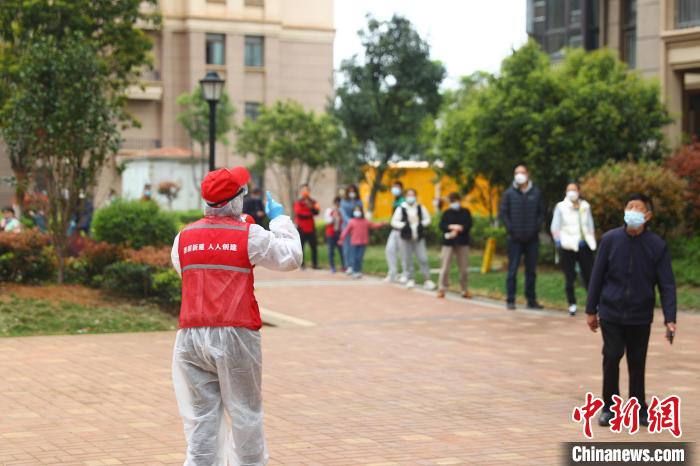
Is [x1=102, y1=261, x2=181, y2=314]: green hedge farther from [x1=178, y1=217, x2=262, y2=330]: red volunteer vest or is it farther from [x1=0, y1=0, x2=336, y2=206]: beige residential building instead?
[x1=0, y1=0, x2=336, y2=206]: beige residential building

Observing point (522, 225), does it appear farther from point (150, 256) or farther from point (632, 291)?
point (632, 291)

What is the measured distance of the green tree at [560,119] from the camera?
22.2m

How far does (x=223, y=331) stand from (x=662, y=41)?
19.1 m

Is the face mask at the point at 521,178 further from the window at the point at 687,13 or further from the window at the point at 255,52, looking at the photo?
the window at the point at 255,52

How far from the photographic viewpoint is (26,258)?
16500 millimetres

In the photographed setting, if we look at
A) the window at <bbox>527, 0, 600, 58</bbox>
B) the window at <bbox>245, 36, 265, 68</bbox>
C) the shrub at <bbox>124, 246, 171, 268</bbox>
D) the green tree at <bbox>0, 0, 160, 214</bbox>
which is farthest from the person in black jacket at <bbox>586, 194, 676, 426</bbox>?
the window at <bbox>245, 36, 265, 68</bbox>

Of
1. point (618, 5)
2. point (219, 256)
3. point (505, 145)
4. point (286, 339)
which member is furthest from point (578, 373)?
point (618, 5)

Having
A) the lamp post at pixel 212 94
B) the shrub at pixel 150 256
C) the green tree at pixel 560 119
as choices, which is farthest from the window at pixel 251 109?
the shrub at pixel 150 256

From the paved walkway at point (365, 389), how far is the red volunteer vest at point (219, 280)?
5.76 ft

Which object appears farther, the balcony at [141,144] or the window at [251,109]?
the window at [251,109]

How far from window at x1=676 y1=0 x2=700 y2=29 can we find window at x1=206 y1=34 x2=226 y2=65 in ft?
115

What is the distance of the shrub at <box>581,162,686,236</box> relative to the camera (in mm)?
19641

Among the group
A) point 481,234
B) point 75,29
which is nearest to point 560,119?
point 481,234

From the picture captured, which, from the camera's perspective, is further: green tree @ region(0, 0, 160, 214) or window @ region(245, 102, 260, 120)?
window @ region(245, 102, 260, 120)
